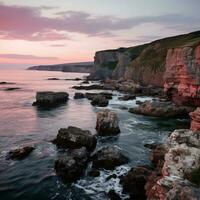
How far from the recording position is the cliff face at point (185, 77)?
6053 centimetres

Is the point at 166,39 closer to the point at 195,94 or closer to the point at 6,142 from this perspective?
the point at 195,94

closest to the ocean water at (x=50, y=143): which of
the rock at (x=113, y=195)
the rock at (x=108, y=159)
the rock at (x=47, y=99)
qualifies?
the rock at (x=113, y=195)

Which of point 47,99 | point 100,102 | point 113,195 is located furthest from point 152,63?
point 113,195

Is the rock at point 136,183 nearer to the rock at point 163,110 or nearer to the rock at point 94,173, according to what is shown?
the rock at point 94,173

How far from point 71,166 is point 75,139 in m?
8.52

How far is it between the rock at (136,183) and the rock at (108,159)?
4341 mm

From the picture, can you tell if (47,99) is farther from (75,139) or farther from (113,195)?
(113,195)

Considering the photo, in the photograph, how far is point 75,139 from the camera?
37062 mm

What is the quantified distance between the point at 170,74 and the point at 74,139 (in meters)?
42.4

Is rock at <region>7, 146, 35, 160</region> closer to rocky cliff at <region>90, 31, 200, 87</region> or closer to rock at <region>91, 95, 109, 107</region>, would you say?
rock at <region>91, 95, 109, 107</region>

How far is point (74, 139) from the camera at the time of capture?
122ft

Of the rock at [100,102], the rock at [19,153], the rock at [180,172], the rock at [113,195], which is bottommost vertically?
the rock at [100,102]

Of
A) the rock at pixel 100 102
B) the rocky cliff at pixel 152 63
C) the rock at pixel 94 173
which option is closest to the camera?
the rock at pixel 94 173

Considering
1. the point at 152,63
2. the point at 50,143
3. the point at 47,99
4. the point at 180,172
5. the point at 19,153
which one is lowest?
the point at 50,143
